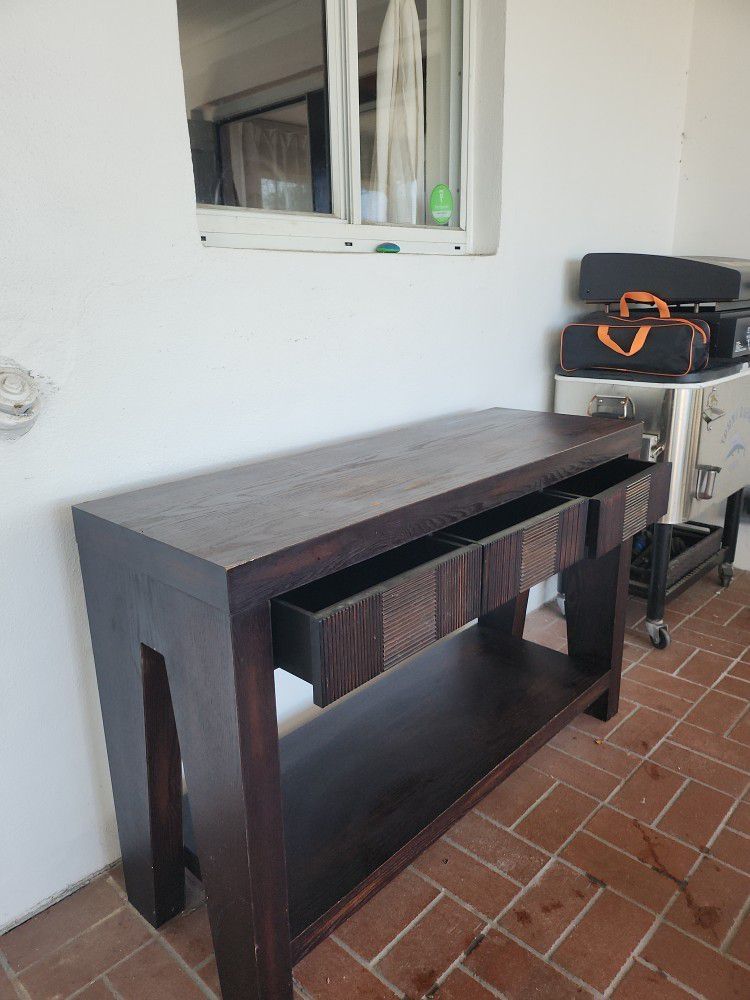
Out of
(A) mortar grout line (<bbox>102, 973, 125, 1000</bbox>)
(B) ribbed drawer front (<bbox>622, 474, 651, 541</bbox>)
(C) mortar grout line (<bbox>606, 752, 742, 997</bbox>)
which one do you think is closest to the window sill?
(B) ribbed drawer front (<bbox>622, 474, 651, 541</bbox>)

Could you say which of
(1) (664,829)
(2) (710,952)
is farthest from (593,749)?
(2) (710,952)

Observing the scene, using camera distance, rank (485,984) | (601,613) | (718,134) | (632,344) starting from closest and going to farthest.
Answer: (485,984)
(601,613)
(632,344)
(718,134)

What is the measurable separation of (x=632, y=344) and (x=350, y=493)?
151cm

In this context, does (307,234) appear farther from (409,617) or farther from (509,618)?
(509,618)

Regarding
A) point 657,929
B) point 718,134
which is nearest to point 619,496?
point 657,929

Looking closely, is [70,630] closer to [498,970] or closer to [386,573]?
[386,573]

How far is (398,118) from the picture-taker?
2277 mm

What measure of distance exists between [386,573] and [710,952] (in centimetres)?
105

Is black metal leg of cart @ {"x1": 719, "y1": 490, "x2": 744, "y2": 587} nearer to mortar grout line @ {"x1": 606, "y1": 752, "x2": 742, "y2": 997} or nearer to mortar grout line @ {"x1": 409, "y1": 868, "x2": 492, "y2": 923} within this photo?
mortar grout line @ {"x1": 606, "y1": 752, "x2": 742, "y2": 997}

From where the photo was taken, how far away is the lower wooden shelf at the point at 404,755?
1476 millimetres

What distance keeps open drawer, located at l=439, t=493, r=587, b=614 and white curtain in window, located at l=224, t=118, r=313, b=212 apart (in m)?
1.05

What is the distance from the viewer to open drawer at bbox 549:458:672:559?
177cm

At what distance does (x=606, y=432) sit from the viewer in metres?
1.96

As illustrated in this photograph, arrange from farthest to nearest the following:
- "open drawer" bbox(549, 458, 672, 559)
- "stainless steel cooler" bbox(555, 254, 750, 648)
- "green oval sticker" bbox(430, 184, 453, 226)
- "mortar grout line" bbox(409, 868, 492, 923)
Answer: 1. "stainless steel cooler" bbox(555, 254, 750, 648)
2. "green oval sticker" bbox(430, 184, 453, 226)
3. "open drawer" bbox(549, 458, 672, 559)
4. "mortar grout line" bbox(409, 868, 492, 923)
